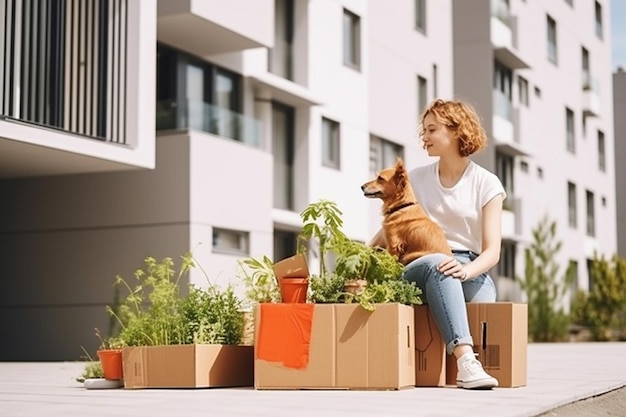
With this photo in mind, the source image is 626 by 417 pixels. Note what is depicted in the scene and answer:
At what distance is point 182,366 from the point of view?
8.88m

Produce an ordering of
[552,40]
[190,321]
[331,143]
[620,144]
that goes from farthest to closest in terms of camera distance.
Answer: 1. [620,144]
2. [552,40]
3. [331,143]
4. [190,321]

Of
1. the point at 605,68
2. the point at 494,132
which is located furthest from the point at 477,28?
the point at 605,68

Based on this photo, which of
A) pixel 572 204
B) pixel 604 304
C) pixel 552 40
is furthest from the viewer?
pixel 572 204

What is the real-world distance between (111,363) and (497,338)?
2.98m

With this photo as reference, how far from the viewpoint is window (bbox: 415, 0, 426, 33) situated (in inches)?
1203

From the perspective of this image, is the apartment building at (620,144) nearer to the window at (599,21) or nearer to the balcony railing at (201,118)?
the window at (599,21)

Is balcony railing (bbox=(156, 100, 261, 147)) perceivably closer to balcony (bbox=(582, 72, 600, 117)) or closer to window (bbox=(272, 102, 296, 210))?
window (bbox=(272, 102, 296, 210))

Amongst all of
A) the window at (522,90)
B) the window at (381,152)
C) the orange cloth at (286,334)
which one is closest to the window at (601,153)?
the window at (522,90)

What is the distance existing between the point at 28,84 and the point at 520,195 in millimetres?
23721

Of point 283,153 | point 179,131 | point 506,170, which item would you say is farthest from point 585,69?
point 179,131

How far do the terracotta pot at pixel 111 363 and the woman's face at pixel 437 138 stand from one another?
2.87 metres

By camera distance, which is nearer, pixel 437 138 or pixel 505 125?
pixel 437 138

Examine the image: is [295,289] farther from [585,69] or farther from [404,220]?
[585,69]

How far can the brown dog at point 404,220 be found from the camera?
8344 mm
